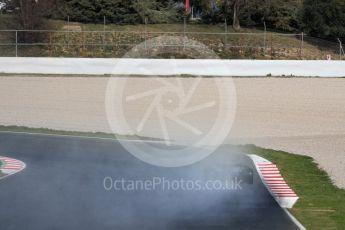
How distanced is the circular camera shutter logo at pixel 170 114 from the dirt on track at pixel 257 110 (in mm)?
412

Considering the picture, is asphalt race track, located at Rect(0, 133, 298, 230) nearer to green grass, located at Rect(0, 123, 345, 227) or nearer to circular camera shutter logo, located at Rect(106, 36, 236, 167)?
green grass, located at Rect(0, 123, 345, 227)

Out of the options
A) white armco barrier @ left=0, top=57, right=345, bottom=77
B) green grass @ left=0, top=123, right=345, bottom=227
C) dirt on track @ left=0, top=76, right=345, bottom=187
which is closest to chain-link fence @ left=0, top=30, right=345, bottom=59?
white armco barrier @ left=0, top=57, right=345, bottom=77

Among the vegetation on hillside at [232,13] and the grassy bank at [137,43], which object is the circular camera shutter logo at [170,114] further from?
the vegetation on hillside at [232,13]

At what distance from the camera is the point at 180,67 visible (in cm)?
2798

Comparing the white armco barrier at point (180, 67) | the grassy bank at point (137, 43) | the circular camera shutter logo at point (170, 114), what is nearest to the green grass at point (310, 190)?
the circular camera shutter logo at point (170, 114)

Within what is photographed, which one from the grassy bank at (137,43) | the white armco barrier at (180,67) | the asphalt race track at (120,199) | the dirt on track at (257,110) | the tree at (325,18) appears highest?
the tree at (325,18)

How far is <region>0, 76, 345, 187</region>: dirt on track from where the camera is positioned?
14000 millimetres

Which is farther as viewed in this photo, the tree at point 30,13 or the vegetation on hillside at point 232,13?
the vegetation on hillside at point 232,13

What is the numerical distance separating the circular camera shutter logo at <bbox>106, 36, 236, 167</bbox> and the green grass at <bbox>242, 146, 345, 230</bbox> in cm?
155

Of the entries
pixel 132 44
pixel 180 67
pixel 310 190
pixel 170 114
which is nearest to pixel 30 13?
pixel 132 44

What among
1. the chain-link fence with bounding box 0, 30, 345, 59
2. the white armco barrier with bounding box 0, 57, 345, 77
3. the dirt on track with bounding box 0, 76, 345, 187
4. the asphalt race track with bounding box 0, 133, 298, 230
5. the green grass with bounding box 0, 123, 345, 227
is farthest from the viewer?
the chain-link fence with bounding box 0, 30, 345, 59

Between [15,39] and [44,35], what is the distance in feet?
6.02

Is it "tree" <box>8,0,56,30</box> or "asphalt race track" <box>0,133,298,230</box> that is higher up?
"tree" <box>8,0,56,30</box>

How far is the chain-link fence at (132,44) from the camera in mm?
35344
